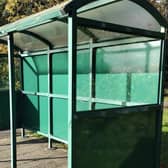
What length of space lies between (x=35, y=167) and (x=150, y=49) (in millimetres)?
2721

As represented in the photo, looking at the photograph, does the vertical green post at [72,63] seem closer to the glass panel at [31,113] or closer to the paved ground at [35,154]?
the paved ground at [35,154]

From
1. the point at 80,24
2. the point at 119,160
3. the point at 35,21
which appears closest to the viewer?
the point at 80,24

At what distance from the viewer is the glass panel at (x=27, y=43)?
16.9 ft

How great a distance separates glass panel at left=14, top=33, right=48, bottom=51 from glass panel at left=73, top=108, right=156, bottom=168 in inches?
113

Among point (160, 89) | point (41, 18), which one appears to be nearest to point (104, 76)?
point (160, 89)

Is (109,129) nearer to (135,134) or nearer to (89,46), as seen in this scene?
(135,134)

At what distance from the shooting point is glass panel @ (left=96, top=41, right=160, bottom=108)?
11.7ft

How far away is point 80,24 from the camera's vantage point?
2.65 metres

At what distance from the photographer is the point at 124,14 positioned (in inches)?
130

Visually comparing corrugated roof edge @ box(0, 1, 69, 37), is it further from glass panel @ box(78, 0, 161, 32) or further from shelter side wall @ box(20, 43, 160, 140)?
shelter side wall @ box(20, 43, 160, 140)

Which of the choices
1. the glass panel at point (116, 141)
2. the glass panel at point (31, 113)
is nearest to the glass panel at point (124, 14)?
the glass panel at point (116, 141)

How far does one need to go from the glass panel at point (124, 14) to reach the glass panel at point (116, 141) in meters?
1.25

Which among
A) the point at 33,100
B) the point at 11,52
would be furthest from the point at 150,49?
the point at 33,100

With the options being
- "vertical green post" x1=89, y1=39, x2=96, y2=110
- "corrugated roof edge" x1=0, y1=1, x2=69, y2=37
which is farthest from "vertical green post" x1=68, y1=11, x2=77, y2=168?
"vertical green post" x1=89, y1=39, x2=96, y2=110
